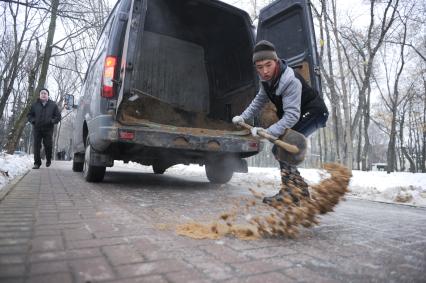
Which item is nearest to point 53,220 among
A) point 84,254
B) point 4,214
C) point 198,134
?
point 4,214

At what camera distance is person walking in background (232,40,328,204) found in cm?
322

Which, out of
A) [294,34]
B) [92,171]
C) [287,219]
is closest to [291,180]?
[287,219]

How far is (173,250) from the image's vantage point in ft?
6.13

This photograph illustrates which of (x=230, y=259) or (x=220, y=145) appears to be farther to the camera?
(x=220, y=145)

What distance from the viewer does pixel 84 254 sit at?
68.0 inches

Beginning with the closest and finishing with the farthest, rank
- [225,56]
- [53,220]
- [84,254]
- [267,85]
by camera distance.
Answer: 1. [84,254]
2. [53,220]
3. [267,85]
4. [225,56]

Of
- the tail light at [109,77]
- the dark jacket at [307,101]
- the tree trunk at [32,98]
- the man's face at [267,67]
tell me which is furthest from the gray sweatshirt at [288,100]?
the tree trunk at [32,98]

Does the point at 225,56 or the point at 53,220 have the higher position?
the point at 225,56

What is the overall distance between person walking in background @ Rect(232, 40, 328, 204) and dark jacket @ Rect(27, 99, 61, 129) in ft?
21.4

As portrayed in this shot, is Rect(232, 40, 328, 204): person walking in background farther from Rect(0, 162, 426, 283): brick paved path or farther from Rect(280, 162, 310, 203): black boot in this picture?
Rect(0, 162, 426, 283): brick paved path

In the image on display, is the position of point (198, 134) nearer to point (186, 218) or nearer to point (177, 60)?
point (186, 218)

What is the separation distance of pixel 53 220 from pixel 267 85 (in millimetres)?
2368

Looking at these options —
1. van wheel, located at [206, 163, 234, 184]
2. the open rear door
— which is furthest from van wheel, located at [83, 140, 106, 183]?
the open rear door

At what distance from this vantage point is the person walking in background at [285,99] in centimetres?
322
